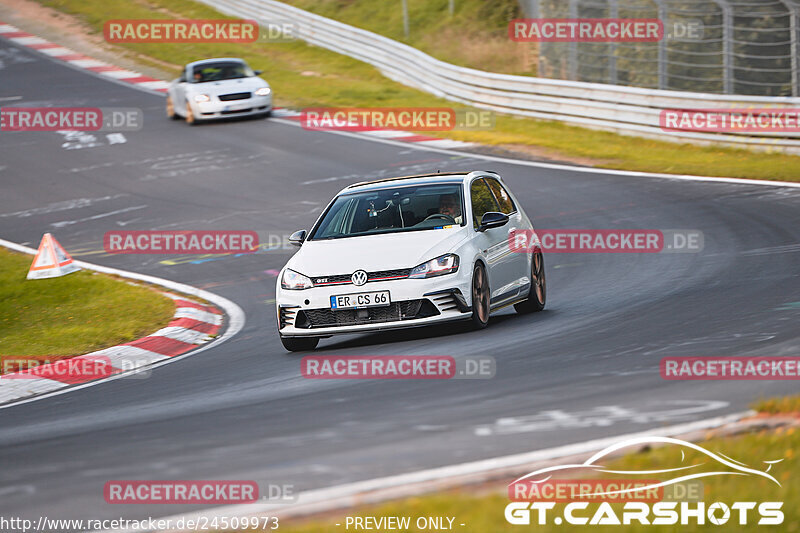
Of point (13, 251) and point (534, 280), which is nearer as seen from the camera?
point (534, 280)

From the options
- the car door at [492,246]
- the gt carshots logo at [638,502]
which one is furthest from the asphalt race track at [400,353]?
the gt carshots logo at [638,502]

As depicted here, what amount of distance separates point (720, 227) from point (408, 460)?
10568mm

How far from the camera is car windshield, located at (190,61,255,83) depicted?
28.4 m

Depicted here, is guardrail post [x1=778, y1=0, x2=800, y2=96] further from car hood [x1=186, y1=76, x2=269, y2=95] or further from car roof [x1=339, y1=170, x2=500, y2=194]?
car roof [x1=339, y1=170, x2=500, y2=194]

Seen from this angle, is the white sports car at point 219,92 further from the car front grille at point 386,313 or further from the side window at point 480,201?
the car front grille at point 386,313

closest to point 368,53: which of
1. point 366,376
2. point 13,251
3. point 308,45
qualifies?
point 308,45

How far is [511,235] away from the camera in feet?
38.6

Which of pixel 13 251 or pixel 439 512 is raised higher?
pixel 439 512

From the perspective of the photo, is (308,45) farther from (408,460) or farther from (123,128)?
→ (408,460)

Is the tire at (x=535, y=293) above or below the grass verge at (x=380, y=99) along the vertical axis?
above

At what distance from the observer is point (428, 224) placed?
36.4 ft

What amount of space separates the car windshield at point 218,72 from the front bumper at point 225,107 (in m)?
0.84

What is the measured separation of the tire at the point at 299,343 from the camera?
10711 mm

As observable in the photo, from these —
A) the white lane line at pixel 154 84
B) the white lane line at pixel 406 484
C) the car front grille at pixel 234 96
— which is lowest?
the white lane line at pixel 154 84
